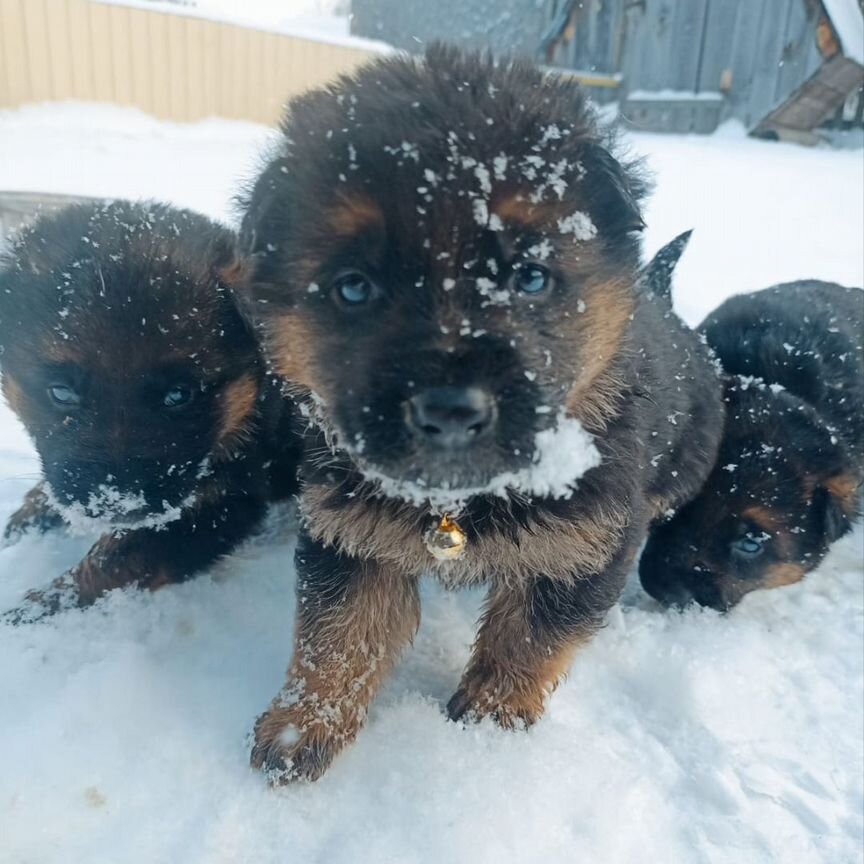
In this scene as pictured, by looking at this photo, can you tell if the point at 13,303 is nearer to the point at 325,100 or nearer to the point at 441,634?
the point at 325,100

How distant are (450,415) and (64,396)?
1507mm

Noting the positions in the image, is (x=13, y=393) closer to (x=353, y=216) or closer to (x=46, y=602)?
(x=46, y=602)

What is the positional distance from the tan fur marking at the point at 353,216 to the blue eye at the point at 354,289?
3.6 inches

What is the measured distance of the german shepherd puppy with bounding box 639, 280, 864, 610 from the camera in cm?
305

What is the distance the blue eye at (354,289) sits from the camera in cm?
171

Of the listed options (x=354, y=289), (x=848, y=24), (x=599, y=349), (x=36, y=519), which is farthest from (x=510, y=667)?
(x=848, y=24)

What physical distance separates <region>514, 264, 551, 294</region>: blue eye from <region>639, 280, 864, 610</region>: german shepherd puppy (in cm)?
165

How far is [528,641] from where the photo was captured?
2217 millimetres

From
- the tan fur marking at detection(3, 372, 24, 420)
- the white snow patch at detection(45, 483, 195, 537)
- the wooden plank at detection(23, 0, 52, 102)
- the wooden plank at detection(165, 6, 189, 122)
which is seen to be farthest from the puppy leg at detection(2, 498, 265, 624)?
the wooden plank at detection(165, 6, 189, 122)

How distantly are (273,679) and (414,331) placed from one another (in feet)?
4.32

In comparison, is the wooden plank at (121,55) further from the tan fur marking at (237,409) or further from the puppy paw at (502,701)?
the puppy paw at (502,701)

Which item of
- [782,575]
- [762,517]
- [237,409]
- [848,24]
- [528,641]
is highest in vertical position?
[848,24]

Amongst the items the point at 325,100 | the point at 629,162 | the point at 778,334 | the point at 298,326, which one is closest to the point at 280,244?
the point at 298,326

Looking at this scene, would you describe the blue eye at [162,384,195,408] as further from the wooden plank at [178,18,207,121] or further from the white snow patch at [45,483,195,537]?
the wooden plank at [178,18,207,121]
